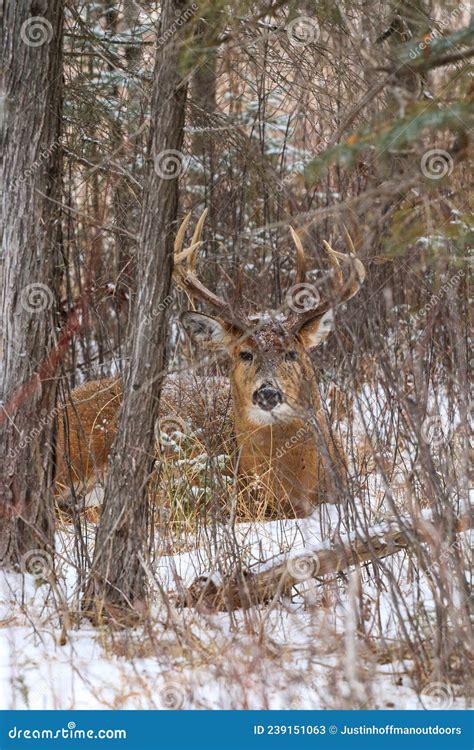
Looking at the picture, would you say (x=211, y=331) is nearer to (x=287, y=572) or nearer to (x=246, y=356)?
(x=246, y=356)

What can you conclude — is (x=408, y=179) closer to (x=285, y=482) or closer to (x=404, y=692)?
(x=404, y=692)

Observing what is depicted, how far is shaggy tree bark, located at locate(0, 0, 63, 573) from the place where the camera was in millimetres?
5586

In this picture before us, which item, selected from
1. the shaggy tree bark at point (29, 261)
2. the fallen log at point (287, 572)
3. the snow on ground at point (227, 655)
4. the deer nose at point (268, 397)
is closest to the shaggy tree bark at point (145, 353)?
the snow on ground at point (227, 655)

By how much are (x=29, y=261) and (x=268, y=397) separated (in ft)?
6.94

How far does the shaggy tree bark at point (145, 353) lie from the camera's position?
4934mm

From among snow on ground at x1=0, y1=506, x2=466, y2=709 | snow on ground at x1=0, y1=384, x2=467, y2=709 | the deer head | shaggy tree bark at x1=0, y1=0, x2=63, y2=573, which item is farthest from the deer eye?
snow on ground at x1=0, y1=506, x2=466, y2=709

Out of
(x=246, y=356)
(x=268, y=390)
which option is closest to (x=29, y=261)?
(x=268, y=390)

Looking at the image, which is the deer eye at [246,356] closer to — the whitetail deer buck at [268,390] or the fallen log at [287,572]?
the whitetail deer buck at [268,390]

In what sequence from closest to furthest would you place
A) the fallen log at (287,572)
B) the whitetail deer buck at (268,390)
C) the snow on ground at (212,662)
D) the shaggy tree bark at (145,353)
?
the snow on ground at (212,662)
the fallen log at (287,572)
the shaggy tree bark at (145,353)
the whitetail deer buck at (268,390)

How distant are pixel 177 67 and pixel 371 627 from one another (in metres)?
2.72

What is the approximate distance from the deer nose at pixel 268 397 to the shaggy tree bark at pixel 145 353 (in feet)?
6.99

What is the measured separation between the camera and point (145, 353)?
495 cm

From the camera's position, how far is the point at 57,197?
225 inches
